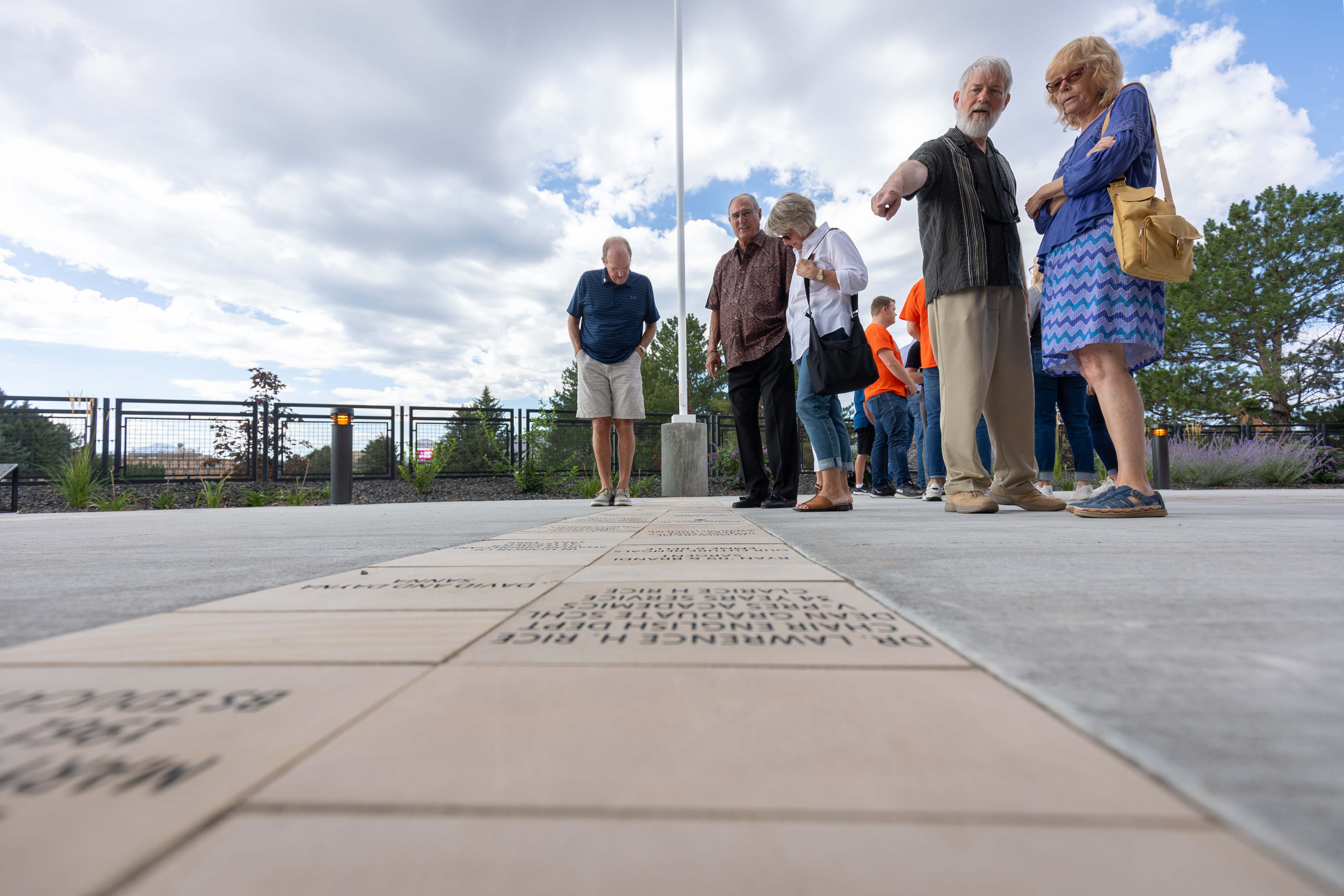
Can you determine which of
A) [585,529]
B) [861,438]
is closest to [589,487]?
[861,438]

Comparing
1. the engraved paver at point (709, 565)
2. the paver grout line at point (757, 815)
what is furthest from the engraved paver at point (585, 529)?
the paver grout line at point (757, 815)

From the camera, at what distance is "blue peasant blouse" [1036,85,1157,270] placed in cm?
245

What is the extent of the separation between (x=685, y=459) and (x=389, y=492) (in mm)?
4301

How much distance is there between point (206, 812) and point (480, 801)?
16 centimetres

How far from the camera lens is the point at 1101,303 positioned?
252 cm

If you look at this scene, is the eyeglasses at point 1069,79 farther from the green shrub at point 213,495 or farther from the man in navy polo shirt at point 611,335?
the green shrub at point 213,495

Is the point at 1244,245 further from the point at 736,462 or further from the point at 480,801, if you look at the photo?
the point at 480,801

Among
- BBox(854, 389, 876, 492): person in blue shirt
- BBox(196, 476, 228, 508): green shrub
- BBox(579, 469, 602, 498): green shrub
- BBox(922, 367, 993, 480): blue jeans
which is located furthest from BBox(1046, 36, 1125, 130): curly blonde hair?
BBox(196, 476, 228, 508): green shrub

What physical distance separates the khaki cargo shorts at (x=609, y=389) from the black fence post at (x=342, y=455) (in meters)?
3.79

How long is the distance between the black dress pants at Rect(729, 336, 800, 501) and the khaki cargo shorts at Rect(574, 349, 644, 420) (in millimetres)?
789

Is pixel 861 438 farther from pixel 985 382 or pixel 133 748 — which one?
pixel 133 748

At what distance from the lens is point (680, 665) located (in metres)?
0.70

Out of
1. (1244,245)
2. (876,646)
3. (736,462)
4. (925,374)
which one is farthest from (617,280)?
(1244,245)

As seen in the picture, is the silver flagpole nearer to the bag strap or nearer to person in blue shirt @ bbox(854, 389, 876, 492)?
person in blue shirt @ bbox(854, 389, 876, 492)
